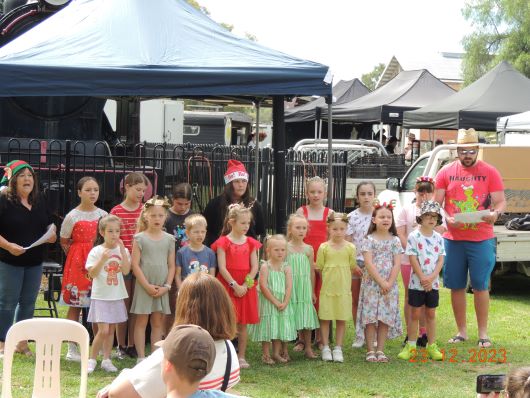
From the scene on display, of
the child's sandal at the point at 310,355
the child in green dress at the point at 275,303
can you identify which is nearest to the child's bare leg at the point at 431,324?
the child's sandal at the point at 310,355

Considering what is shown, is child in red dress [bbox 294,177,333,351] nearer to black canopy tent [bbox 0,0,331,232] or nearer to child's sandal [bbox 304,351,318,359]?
child's sandal [bbox 304,351,318,359]

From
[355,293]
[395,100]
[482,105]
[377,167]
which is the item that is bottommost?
[355,293]

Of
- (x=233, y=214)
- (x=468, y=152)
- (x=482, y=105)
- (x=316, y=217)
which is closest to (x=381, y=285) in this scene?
(x=316, y=217)

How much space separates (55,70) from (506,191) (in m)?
6.47

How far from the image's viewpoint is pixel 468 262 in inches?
342

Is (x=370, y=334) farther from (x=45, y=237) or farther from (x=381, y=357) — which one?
(x=45, y=237)

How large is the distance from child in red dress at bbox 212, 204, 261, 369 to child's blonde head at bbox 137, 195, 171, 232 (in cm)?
58

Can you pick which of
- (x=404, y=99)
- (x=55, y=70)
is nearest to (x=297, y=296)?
(x=55, y=70)

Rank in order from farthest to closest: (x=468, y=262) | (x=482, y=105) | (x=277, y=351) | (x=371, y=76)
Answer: (x=371, y=76) → (x=482, y=105) → (x=468, y=262) → (x=277, y=351)

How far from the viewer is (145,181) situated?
8.02m

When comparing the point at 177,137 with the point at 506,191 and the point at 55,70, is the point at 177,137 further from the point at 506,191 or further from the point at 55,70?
the point at 55,70

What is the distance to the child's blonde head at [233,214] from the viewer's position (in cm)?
766

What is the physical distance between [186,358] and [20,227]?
15.0ft

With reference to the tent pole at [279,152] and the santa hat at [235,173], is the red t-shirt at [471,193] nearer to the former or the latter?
A: the tent pole at [279,152]
